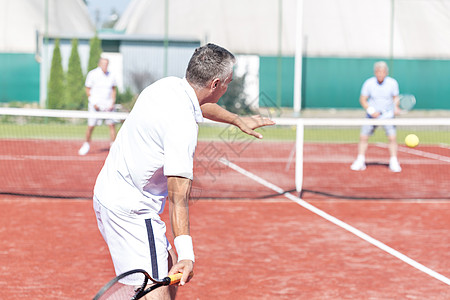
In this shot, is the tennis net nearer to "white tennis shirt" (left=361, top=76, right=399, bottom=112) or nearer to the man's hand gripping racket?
"white tennis shirt" (left=361, top=76, right=399, bottom=112)

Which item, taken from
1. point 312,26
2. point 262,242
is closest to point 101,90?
point 262,242

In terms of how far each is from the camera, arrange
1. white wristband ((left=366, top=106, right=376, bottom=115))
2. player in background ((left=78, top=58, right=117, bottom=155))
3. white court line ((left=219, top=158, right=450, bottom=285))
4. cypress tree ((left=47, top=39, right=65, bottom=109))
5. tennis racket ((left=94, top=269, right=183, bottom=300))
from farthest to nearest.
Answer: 1. cypress tree ((left=47, top=39, right=65, bottom=109))
2. player in background ((left=78, top=58, right=117, bottom=155))
3. white wristband ((left=366, top=106, right=376, bottom=115))
4. white court line ((left=219, top=158, right=450, bottom=285))
5. tennis racket ((left=94, top=269, right=183, bottom=300))

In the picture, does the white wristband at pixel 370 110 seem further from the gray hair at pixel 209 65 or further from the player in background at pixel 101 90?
the gray hair at pixel 209 65

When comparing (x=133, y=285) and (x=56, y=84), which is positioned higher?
(x=56, y=84)

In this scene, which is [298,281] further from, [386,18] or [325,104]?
[386,18]

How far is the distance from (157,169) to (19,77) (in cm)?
2483

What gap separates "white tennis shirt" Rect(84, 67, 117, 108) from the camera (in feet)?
45.7

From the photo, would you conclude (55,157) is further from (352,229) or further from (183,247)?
(183,247)

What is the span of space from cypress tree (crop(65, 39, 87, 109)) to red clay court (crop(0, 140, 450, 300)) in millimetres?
12878

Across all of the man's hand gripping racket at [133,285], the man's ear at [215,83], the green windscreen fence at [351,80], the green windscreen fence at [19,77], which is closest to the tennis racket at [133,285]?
the man's hand gripping racket at [133,285]

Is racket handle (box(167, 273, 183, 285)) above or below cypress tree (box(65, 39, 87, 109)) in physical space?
below

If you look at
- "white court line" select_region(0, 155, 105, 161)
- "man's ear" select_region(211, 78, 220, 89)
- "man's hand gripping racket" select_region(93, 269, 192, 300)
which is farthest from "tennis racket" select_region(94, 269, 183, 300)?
"white court line" select_region(0, 155, 105, 161)

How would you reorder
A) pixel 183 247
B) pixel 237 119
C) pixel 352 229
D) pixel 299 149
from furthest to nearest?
pixel 299 149 < pixel 352 229 < pixel 237 119 < pixel 183 247

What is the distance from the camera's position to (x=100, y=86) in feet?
45.8
